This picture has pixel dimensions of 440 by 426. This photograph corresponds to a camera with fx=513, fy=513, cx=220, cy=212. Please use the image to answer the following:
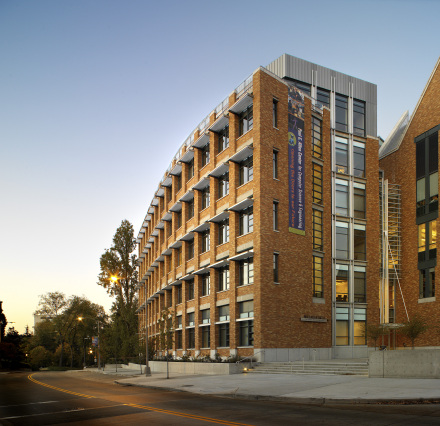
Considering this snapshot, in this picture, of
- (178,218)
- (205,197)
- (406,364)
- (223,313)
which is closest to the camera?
(406,364)

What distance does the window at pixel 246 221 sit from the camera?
39.8 meters

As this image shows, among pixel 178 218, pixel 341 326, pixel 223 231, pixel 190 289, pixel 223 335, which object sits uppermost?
pixel 178 218

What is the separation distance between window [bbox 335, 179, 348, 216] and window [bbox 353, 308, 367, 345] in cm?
891

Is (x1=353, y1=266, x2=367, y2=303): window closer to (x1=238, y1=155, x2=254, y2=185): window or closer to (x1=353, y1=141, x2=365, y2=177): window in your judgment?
(x1=353, y1=141, x2=365, y2=177): window

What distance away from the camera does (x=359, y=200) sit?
158ft

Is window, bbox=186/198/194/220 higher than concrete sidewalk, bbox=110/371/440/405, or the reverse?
window, bbox=186/198/194/220

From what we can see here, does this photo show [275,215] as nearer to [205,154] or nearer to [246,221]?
[246,221]

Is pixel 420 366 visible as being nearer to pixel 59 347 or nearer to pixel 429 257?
pixel 429 257

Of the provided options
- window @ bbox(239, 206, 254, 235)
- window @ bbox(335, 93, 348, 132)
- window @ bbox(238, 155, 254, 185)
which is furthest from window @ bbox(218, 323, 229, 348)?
window @ bbox(335, 93, 348, 132)

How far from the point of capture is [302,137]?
42375 mm

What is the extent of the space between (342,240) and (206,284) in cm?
1327

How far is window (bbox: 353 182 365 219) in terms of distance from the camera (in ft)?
157

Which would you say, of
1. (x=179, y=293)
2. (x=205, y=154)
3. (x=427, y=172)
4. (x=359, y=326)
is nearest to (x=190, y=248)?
(x=179, y=293)

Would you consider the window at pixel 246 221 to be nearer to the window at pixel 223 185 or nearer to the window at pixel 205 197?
the window at pixel 223 185
